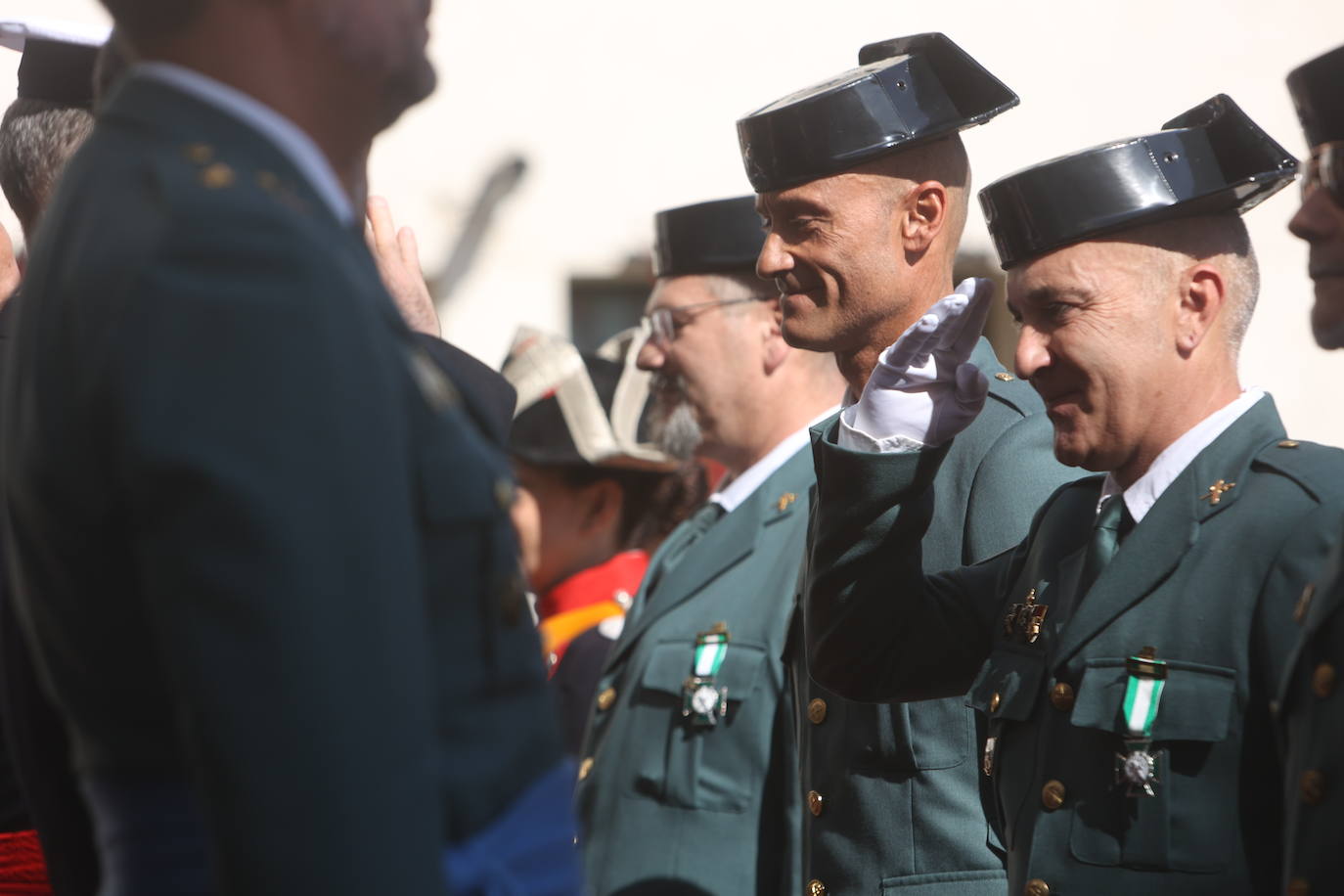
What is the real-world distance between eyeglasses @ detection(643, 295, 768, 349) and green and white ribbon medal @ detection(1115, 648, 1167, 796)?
2.35 metres

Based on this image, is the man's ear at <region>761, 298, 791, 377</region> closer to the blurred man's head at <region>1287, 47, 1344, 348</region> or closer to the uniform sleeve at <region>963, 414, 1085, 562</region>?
the uniform sleeve at <region>963, 414, 1085, 562</region>

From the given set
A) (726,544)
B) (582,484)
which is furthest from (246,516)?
(582,484)

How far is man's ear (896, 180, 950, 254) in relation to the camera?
3.29m

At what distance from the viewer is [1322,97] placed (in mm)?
2125

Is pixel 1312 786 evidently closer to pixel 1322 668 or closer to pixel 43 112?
pixel 1322 668

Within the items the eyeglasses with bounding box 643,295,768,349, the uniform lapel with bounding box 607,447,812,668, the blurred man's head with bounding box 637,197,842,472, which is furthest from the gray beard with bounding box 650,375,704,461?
the uniform lapel with bounding box 607,447,812,668

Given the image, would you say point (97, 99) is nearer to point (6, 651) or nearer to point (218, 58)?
point (218, 58)

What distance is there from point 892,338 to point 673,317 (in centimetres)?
134

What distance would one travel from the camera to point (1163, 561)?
7.48ft

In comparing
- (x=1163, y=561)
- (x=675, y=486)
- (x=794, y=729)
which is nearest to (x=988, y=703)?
(x=1163, y=561)

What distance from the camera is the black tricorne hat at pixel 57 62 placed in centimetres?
276

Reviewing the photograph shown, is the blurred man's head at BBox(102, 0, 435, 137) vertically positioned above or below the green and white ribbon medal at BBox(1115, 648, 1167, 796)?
above

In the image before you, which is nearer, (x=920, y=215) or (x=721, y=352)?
(x=920, y=215)

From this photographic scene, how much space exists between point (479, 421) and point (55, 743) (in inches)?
19.0
